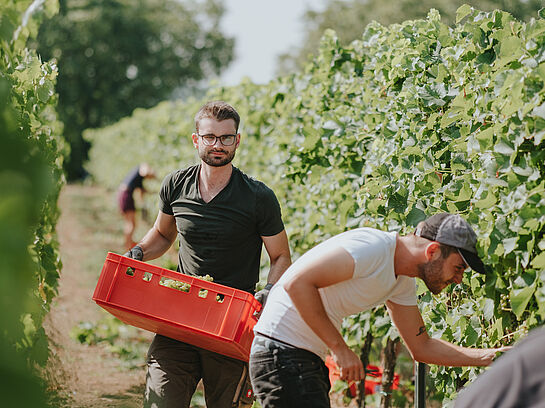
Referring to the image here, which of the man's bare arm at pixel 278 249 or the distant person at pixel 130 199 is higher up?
the distant person at pixel 130 199

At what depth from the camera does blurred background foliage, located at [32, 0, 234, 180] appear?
45.5 m

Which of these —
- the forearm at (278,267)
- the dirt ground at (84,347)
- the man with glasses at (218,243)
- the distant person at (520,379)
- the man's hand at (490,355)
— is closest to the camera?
the distant person at (520,379)

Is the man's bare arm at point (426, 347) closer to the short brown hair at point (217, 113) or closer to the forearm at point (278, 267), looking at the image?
the forearm at point (278, 267)

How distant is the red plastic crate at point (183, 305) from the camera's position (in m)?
3.51

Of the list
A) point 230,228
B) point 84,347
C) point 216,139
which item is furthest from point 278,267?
point 84,347

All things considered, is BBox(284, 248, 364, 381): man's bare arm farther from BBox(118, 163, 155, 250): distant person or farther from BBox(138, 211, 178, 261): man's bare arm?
BBox(118, 163, 155, 250): distant person

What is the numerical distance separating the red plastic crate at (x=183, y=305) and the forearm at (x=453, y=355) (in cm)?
81

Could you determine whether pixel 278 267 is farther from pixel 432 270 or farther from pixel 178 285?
pixel 432 270

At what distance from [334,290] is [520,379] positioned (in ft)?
2.91

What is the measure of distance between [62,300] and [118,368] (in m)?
3.03

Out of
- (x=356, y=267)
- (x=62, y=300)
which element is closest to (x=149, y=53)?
(x=62, y=300)

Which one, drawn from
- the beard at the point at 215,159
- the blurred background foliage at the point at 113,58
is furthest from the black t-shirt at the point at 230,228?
the blurred background foliage at the point at 113,58

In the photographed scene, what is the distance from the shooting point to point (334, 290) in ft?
9.66

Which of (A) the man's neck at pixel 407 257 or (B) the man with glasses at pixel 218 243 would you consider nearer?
(A) the man's neck at pixel 407 257
